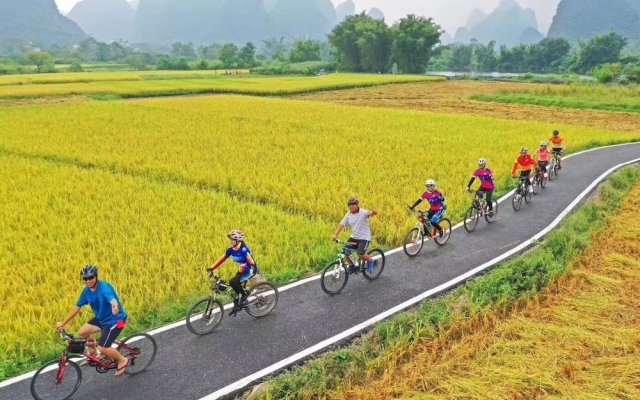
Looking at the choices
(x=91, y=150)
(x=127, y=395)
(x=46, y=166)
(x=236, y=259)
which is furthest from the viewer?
(x=91, y=150)

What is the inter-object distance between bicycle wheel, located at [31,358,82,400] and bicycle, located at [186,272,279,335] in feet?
5.36

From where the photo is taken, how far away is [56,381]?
20.0 feet

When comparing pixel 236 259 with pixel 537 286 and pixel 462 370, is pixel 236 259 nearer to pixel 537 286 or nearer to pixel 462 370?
pixel 462 370

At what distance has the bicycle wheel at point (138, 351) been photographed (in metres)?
6.37

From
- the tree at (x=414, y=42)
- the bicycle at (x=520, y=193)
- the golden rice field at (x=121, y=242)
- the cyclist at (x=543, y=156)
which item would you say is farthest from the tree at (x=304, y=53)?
the bicycle at (x=520, y=193)

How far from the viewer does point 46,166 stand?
60.2 ft

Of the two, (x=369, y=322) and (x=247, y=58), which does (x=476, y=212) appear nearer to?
(x=369, y=322)

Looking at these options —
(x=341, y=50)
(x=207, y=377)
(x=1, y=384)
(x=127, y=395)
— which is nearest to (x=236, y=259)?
(x=207, y=377)

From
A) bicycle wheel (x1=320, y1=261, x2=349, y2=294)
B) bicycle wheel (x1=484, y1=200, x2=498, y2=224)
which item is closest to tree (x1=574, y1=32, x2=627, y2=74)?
bicycle wheel (x1=484, y1=200, x2=498, y2=224)

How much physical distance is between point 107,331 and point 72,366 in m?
0.79

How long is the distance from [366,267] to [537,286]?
3176 mm

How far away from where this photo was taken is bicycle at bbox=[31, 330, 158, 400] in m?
5.88

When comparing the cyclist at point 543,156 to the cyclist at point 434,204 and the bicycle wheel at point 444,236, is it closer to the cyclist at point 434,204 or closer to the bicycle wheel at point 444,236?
the bicycle wheel at point 444,236

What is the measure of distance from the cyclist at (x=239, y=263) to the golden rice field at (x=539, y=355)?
2.17 metres
